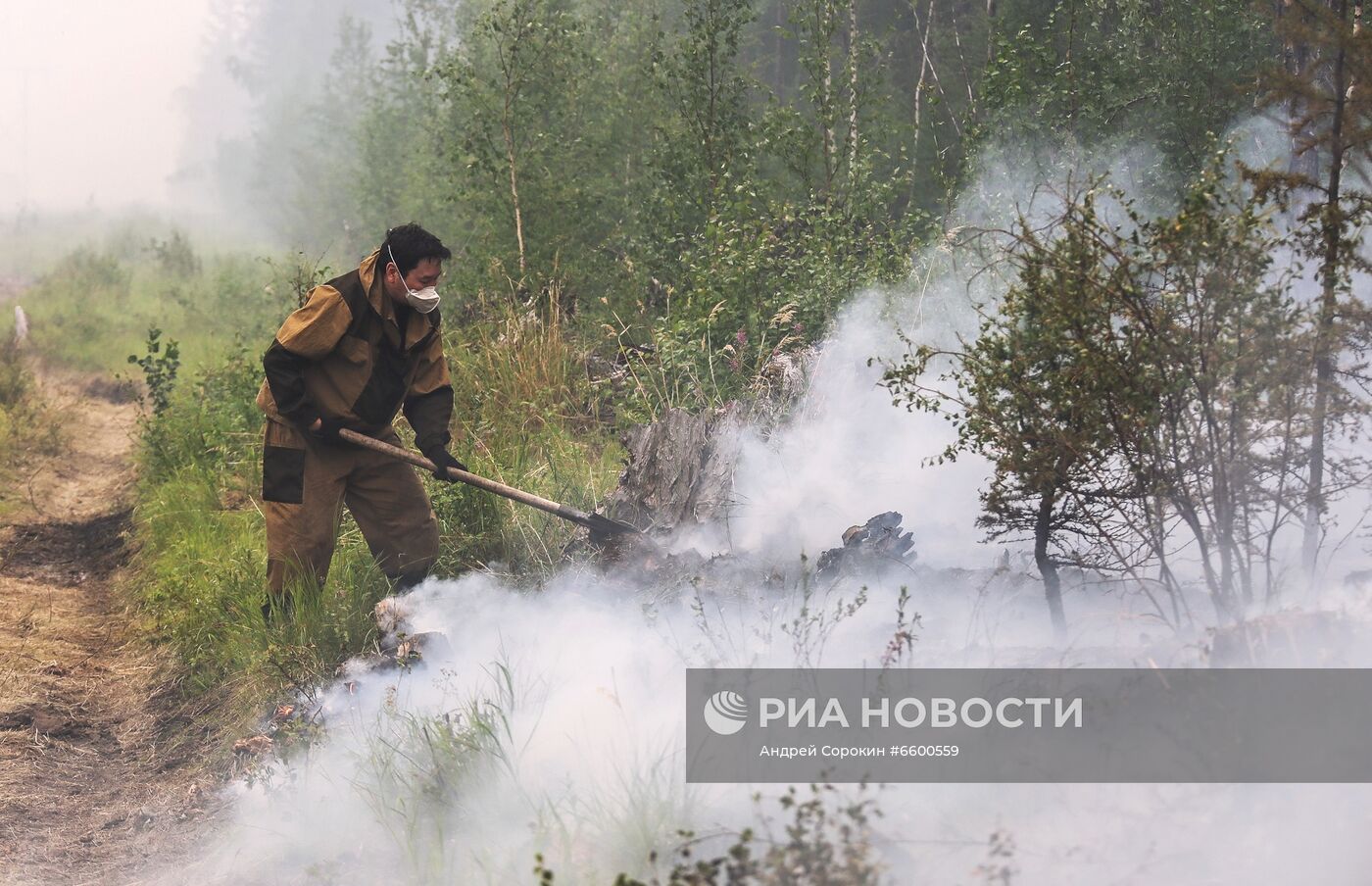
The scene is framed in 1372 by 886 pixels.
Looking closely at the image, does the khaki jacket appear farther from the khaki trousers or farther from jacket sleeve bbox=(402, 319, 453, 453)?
the khaki trousers

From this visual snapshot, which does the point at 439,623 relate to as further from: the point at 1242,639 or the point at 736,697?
the point at 1242,639

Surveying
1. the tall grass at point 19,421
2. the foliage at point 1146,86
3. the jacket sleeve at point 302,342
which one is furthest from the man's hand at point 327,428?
the foliage at point 1146,86

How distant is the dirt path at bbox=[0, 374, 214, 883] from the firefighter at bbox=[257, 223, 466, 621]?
2.84 feet

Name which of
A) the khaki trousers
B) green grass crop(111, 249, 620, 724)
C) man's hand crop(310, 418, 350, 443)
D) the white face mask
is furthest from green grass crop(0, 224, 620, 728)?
the white face mask

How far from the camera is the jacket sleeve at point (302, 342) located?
4949 mm

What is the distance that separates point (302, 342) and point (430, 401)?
28.1 inches

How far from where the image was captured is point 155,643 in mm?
6141

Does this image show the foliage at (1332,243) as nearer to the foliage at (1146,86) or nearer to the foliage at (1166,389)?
the foliage at (1166,389)

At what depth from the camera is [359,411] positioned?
17.3ft

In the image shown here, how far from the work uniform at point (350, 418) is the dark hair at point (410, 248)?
0.13m

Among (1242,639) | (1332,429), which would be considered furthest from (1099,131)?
(1242,639)

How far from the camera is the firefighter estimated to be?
16.4 feet

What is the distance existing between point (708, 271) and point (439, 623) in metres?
3.15

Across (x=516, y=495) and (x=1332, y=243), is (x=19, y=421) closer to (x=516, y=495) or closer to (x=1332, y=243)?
(x=516, y=495)
